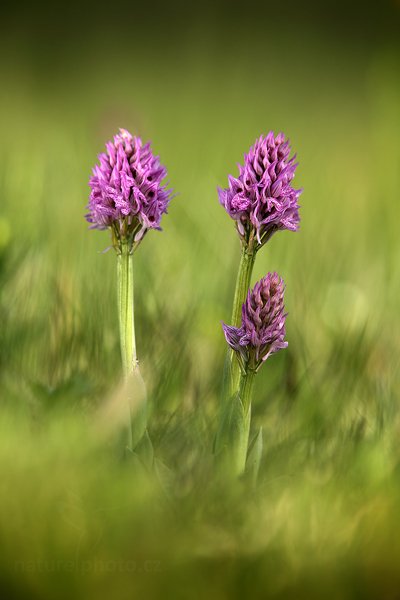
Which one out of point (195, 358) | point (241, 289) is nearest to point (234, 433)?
point (241, 289)

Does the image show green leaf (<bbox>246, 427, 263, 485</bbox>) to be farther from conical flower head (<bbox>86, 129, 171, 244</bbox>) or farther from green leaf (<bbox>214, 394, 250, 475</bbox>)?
conical flower head (<bbox>86, 129, 171, 244</bbox>)

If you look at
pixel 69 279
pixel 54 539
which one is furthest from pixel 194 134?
pixel 54 539

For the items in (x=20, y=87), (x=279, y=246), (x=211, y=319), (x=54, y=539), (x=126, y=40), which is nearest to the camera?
(x=54, y=539)

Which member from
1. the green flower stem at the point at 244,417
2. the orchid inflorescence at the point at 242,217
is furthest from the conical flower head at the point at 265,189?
the green flower stem at the point at 244,417

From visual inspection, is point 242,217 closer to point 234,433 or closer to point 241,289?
point 241,289

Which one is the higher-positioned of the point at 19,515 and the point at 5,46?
the point at 5,46

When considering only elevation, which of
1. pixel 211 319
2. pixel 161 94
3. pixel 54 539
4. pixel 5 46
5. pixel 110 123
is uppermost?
pixel 5 46

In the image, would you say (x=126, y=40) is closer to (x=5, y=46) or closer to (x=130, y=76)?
(x=130, y=76)

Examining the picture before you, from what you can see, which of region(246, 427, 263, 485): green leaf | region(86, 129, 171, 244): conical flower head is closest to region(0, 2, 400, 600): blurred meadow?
region(246, 427, 263, 485): green leaf
